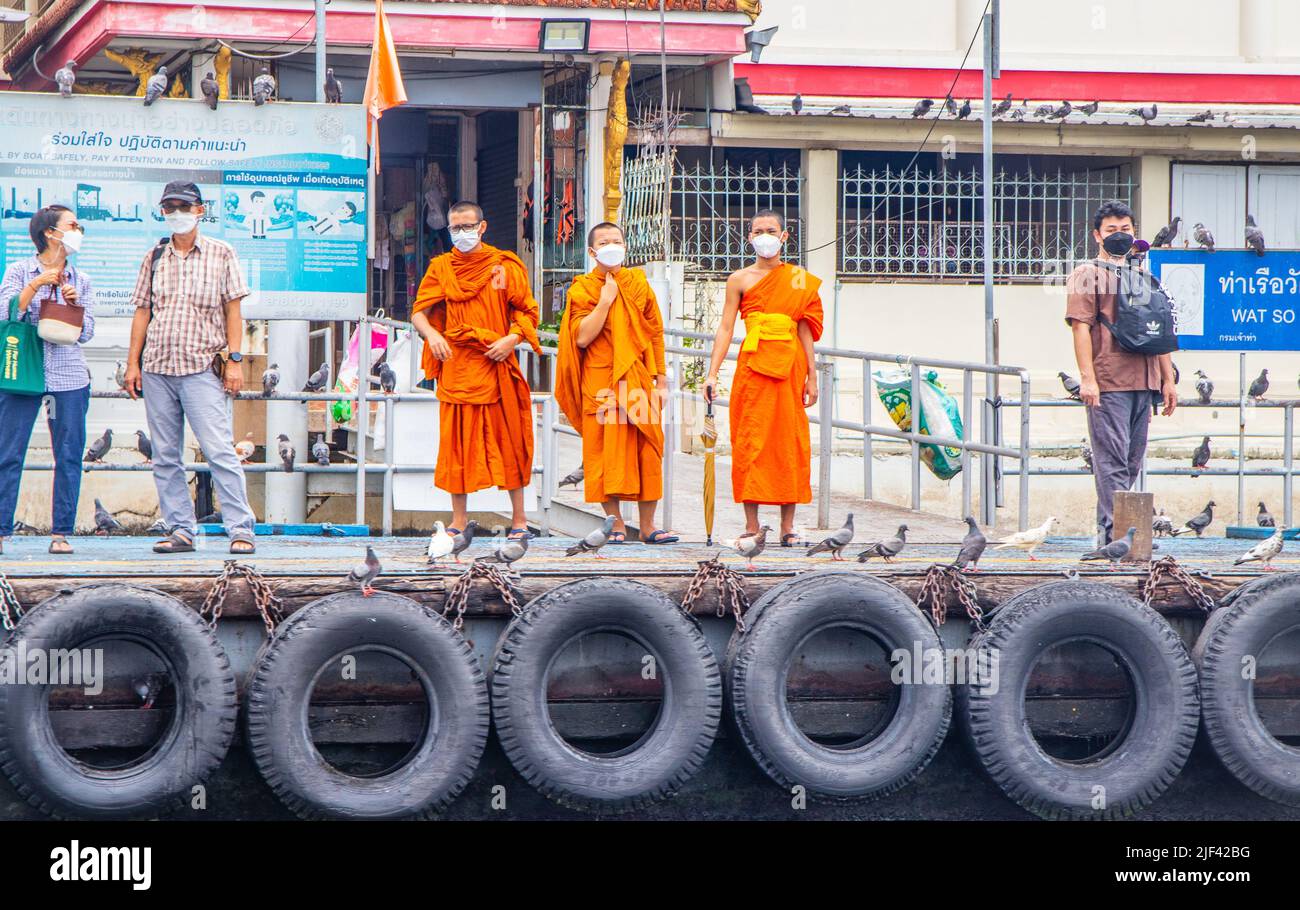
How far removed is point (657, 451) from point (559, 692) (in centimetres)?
230

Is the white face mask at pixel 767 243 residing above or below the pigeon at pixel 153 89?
below

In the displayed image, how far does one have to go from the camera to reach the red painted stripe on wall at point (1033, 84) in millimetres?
14852

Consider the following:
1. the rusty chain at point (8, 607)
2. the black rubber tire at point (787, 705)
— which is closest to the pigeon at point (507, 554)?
the black rubber tire at point (787, 705)

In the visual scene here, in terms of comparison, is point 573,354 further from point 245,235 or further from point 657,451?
point 245,235

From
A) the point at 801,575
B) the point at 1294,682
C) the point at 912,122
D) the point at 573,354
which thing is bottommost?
the point at 1294,682

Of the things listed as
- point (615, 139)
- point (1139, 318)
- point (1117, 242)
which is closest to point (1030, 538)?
point (1139, 318)

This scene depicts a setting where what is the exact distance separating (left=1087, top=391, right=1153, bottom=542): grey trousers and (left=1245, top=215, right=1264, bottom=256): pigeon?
260 cm

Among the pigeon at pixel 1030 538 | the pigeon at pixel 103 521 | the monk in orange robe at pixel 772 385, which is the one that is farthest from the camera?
the pigeon at pixel 103 521

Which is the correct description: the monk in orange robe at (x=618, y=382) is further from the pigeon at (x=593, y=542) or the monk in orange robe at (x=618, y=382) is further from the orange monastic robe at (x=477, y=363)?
the pigeon at (x=593, y=542)

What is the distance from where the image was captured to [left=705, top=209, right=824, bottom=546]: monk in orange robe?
27.1ft

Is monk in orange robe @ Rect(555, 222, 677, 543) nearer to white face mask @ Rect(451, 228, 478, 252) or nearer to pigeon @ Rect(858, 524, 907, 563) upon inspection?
white face mask @ Rect(451, 228, 478, 252)

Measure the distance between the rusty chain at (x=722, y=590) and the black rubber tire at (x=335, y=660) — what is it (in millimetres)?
849
